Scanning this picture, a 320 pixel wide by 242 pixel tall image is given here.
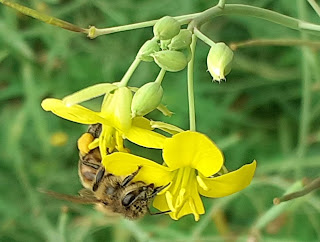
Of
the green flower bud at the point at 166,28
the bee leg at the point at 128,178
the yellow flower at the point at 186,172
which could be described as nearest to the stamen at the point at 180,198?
the yellow flower at the point at 186,172

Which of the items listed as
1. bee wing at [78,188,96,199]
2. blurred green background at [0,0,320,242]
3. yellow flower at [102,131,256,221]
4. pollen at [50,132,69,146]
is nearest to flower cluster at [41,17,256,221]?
yellow flower at [102,131,256,221]

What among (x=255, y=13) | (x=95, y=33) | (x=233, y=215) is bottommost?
(x=95, y=33)

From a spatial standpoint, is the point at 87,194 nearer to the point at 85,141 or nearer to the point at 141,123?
the point at 85,141

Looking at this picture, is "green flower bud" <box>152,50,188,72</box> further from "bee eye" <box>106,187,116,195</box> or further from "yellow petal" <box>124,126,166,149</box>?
"bee eye" <box>106,187,116,195</box>

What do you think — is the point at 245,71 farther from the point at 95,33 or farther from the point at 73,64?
the point at 95,33

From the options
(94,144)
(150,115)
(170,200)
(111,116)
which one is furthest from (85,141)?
(150,115)

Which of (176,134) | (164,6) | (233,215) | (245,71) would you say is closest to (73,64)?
(164,6)
